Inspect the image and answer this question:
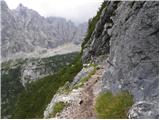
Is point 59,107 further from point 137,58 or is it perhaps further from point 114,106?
point 137,58

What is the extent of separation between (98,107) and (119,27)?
19.5 ft

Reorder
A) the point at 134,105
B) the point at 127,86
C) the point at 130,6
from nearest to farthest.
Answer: the point at 134,105 < the point at 127,86 < the point at 130,6

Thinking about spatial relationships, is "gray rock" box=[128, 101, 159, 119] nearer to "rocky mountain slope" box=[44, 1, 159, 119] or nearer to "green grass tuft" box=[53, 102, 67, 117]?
"rocky mountain slope" box=[44, 1, 159, 119]

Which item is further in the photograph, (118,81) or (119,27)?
(119,27)

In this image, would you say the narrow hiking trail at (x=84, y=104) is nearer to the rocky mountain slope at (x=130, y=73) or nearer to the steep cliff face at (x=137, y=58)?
the rocky mountain slope at (x=130, y=73)

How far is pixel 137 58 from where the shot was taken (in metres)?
23.6

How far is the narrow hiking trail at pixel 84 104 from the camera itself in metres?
25.0

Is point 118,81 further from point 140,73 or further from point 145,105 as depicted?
point 145,105

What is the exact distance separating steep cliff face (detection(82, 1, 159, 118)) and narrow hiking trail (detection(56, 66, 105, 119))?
1.55m

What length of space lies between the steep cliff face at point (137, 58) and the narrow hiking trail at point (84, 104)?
155cm

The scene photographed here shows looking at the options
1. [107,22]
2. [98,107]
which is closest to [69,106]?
[98,107]

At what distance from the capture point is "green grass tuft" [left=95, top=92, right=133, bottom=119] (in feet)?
74.3

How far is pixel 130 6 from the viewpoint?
2623 centimetres

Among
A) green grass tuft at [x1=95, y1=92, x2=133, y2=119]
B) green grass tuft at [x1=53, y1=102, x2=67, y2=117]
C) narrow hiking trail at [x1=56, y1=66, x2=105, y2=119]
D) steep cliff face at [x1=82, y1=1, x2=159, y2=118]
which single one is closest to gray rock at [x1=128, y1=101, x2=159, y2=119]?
steep cliff face at [x1=82, y1=1, x2=159, y2=118]
